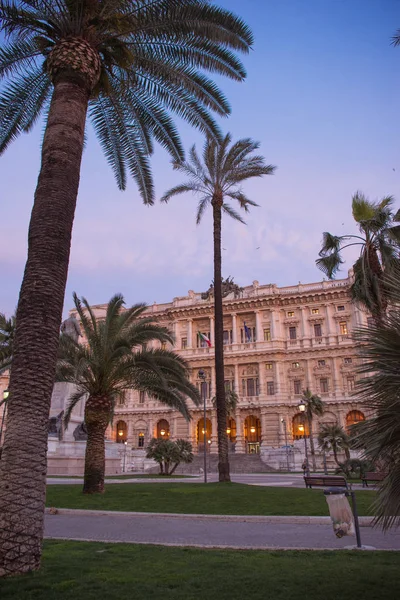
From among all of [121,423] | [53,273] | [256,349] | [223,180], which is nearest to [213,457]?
[256,349]

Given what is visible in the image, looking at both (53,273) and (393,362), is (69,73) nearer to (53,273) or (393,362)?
(53,273)

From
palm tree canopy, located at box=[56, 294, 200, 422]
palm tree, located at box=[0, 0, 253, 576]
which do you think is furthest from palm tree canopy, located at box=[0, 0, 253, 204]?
palm tree canopy, located at box=[56, 294, 200, 422]

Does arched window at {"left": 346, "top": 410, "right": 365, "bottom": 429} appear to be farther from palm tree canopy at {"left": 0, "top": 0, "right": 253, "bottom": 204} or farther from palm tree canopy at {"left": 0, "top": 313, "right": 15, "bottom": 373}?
palm tree canopy at {"left": 0, "top": 0, "right": 253, "bottom": 204}

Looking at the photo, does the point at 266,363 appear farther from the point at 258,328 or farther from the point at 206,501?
the point at 206,501

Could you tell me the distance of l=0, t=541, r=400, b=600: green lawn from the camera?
15.1 ft

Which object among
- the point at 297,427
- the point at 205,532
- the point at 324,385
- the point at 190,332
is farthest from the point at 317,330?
the point at 205,532

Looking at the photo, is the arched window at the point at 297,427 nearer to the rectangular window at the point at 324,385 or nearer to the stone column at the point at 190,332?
the rectangular window at the point at 324,385

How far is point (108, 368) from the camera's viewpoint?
16375 millimetres

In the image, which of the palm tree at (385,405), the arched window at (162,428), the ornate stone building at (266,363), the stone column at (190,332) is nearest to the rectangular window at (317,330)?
the ornate stone building at (266,363)

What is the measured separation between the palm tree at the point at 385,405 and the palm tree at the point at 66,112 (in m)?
3.78

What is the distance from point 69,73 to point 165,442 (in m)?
25.2

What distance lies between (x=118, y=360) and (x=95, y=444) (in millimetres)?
2901

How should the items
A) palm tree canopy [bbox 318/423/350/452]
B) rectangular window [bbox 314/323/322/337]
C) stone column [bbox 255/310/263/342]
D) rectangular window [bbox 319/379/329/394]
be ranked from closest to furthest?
palm tree canopy [bbox 318/423/350/452] < rectangular window [bbox 319/379/329/394] < rectangular window [bbox 314/323/322/337] < stone column [bbox 255/310/263/342]

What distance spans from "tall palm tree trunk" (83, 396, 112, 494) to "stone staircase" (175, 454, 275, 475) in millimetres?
26471
